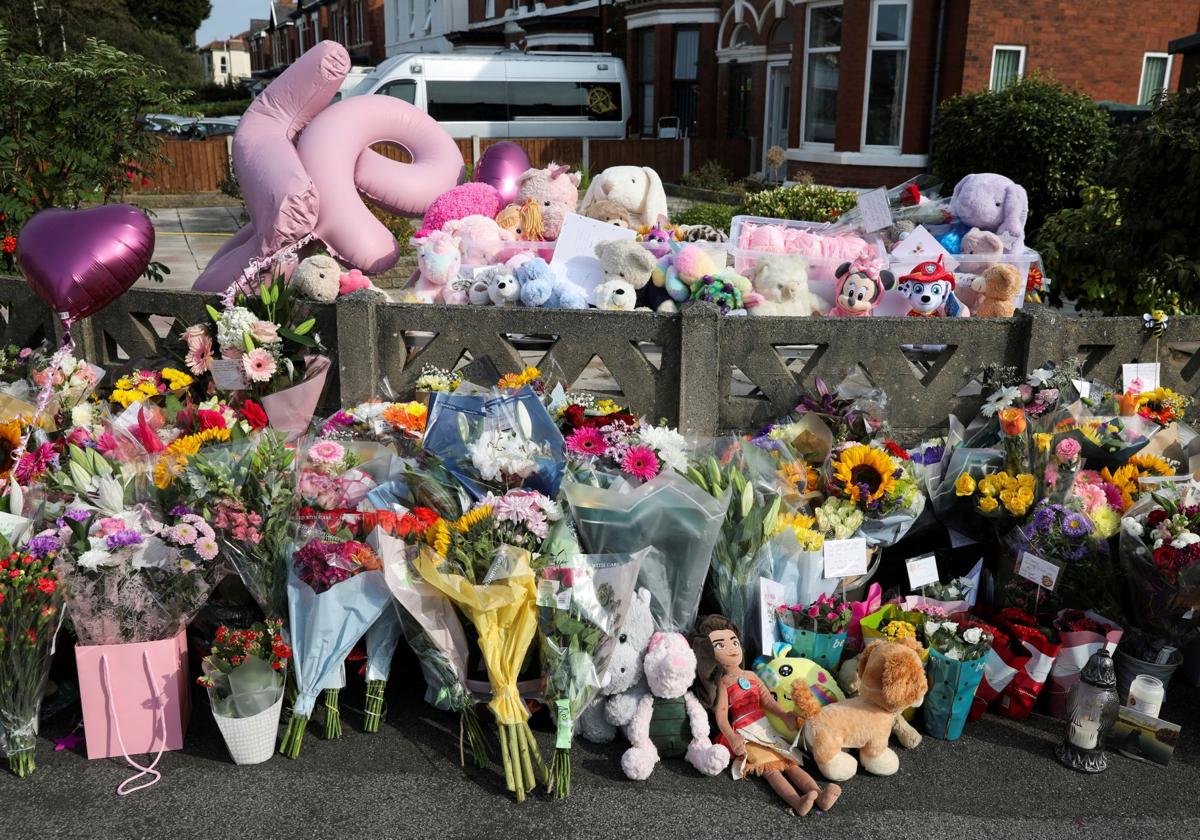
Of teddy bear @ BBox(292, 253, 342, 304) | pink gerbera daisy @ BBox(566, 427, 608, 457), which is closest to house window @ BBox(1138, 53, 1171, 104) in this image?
teddy bear @ BBox(292, 253, 342, 304)

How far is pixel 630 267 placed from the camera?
6309 mm

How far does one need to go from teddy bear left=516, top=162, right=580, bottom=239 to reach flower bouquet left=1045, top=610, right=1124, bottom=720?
184 inches

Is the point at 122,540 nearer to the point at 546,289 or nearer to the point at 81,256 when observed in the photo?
the point at 81,256

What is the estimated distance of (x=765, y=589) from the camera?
3.84 metres

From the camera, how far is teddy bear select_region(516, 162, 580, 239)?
298 inches

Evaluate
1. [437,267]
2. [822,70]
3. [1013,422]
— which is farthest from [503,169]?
[822,70]

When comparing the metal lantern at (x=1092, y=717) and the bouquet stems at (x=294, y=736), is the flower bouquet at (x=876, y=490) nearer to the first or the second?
the metal lantern at (x=1092, y=717)

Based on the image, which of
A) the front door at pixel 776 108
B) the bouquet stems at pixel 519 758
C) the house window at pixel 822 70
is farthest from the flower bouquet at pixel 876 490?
the front door at pixel 776 108

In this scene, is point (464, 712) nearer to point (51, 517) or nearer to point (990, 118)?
point (51, 517)

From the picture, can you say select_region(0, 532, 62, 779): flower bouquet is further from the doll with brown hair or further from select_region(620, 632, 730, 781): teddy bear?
the doll with brown hair

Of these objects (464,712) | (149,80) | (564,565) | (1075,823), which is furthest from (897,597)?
(149,80)

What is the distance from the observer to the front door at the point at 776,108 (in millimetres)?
20875

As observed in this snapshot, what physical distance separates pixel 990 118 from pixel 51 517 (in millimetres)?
12413

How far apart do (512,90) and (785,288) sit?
17.3 meters
